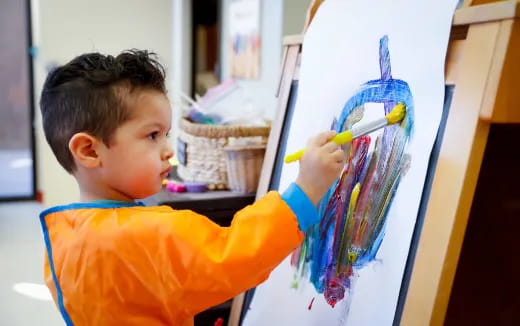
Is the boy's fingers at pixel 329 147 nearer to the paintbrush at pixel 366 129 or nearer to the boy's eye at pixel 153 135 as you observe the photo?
the paintbrush at pixel 366 129

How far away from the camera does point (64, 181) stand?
3865 millimetres

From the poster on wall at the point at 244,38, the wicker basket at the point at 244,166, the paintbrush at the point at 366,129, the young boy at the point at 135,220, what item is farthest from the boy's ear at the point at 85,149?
the poster on wall at the point at 244,38

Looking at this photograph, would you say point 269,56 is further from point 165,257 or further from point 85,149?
point 165,257

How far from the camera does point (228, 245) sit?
0.69 m

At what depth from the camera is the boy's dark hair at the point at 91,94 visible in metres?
0.76

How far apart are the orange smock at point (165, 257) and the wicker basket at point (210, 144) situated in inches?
24.4

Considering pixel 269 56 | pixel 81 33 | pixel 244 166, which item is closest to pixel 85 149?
pixel 244 166

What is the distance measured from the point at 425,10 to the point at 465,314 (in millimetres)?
473

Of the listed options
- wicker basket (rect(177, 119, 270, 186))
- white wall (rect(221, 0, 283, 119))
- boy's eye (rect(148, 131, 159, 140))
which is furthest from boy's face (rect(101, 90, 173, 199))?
white wall (rect(221, 0, 283, 119))

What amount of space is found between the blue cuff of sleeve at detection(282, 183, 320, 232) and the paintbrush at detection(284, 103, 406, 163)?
6cm

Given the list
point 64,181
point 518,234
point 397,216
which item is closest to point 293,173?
point 397,216

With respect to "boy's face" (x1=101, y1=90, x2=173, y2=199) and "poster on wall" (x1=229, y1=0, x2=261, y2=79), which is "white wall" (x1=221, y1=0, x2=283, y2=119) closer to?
"poster on wall" (x1=229, y1=0, x2=261, y2=79)

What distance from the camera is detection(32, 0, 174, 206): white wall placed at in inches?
145

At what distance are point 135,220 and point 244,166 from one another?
1.99ft
